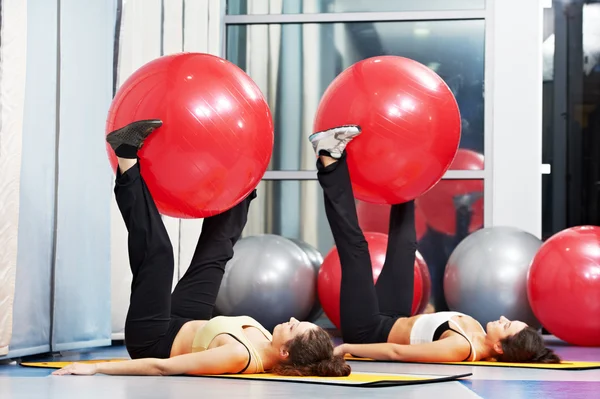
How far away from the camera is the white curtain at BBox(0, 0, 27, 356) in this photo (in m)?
3.33

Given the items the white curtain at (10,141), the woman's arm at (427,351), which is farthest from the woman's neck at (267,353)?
the white curtain at (10,141)

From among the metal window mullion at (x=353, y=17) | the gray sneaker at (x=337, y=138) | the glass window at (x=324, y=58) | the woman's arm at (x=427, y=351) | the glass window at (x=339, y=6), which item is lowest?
the woman's arm at (x=427, y=351)

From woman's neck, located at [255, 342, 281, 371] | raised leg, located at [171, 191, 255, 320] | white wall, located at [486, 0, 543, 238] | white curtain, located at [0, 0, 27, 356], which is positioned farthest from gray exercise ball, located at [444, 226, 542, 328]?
white curtain, located at [0, 0, 27, 356]

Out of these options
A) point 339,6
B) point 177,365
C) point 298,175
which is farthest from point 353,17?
point 177,365

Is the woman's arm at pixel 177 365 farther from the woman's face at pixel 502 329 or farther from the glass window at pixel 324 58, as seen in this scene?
the glass window at pixel 324 58

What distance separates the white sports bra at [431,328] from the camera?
357 centimetres

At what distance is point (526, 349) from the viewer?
3.58m

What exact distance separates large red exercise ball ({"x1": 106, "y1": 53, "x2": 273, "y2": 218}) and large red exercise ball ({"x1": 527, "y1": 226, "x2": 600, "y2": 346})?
1.94 meters

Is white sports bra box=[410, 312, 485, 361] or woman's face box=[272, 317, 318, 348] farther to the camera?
white sports bra box=[410, 312, 485, 361]

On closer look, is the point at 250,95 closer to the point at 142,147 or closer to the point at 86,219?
the point at 142,147

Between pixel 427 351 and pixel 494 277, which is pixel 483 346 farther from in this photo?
pixel 494 277

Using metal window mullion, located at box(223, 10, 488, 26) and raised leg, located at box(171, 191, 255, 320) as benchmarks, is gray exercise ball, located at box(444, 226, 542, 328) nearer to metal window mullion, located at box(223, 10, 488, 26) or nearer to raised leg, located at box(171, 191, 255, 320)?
raised leg, located at box(171, 191, 255, 320)

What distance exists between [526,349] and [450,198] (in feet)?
9.04

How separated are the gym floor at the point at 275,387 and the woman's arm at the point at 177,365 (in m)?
0.04
